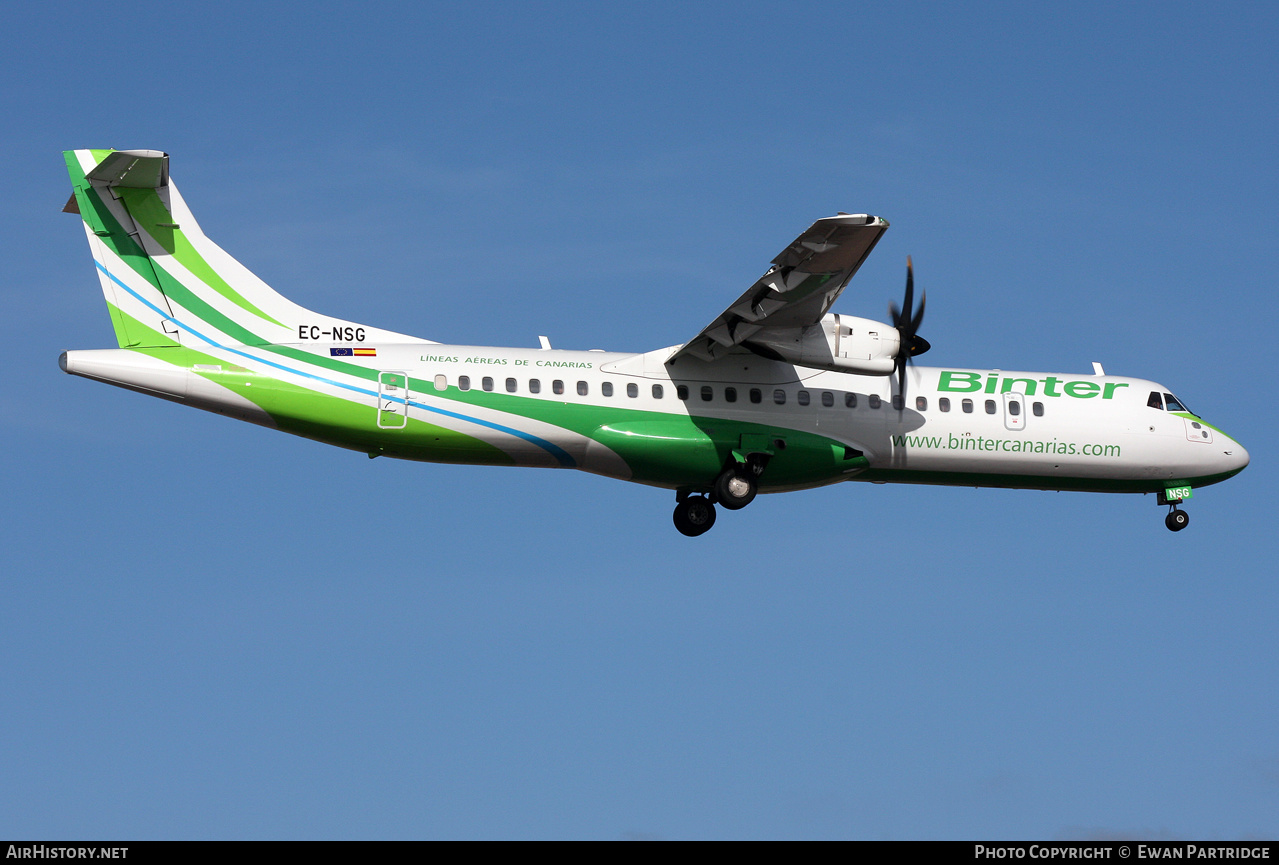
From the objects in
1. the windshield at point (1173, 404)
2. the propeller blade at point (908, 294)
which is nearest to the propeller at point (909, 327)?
the propeller blade at point (908, 294)

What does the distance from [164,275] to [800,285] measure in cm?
1127

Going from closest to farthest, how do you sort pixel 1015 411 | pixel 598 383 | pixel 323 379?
pixel 323 379 → pixel 598 383 → pixel 1015 411

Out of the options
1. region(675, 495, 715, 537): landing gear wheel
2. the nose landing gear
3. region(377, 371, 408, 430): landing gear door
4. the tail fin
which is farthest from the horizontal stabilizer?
the nose landing gear

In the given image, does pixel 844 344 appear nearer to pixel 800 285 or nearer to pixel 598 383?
pixel 800 285

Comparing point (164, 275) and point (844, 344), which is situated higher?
point (164, 275)

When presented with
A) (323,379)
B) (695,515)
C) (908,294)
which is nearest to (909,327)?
(908,294)

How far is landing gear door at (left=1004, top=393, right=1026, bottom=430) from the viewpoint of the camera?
28.3m

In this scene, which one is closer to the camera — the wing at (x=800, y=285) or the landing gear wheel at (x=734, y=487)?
the wing at (x=800, y=285)

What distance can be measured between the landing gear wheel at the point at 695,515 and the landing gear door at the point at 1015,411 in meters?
6.12

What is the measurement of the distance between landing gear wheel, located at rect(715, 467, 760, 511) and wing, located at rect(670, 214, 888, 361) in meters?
2.20

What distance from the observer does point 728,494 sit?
26.7 meters

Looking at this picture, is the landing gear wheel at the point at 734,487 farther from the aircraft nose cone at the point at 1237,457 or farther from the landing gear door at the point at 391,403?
the aircraft nose cone at the point at 1237,457

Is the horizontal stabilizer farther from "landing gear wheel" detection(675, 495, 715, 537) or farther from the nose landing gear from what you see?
the nose landing gear

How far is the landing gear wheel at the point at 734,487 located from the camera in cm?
2672
